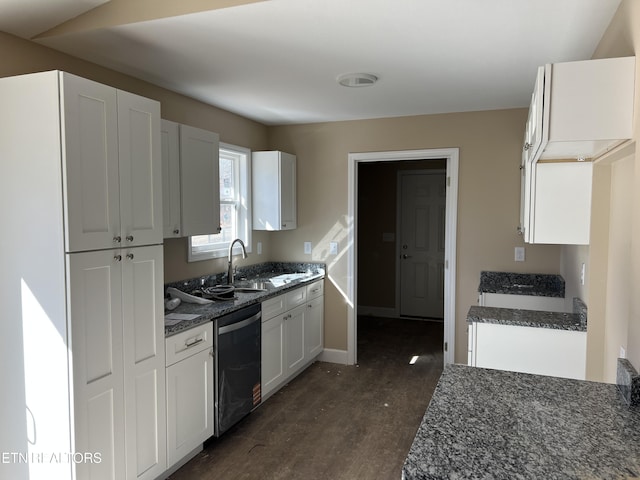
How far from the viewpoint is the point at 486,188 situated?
159 inches

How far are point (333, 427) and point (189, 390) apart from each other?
1.13 m

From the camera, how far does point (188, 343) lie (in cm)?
263

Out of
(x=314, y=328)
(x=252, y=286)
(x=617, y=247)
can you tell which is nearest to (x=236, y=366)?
(x=252, y=286)

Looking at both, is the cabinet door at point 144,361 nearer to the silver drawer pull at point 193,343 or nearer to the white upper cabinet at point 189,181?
the silver drawer pull at point 193,343

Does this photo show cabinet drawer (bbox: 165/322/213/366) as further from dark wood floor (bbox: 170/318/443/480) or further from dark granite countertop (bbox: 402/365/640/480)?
dark granite countertop (bbox: 402/365/640/480)

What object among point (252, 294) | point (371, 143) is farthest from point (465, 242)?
point (252, 294)

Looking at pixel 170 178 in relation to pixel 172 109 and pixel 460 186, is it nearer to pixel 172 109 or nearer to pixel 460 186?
pixel 172 109

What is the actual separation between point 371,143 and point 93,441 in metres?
3.33

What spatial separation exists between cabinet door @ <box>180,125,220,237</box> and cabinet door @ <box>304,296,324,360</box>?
1.33 meters

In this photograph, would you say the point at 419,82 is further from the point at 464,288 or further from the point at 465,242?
the point at 464,288

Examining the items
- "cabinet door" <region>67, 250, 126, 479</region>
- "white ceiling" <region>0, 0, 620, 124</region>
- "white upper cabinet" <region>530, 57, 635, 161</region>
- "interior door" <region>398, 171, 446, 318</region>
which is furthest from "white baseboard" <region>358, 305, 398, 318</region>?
"white upper cabinet" <region>530, 57, 635, 161</region>

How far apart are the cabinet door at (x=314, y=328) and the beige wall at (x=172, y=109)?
28.7 inches

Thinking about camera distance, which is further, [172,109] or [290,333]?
[290,333]

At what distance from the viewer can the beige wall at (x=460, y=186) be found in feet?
13.0
